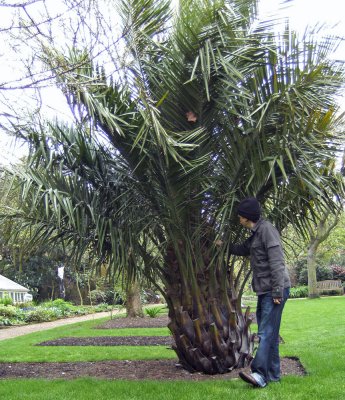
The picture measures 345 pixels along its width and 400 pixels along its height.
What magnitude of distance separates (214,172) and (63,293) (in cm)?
2894

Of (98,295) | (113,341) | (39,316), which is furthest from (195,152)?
(98,295)

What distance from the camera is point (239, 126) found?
5.56m

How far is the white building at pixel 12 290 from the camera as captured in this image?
25.0 metres

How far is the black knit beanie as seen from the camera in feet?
16.3

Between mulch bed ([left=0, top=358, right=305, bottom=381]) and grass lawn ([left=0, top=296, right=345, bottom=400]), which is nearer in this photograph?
grass lawn ([left=0, top=296, right=345, bottom=400])

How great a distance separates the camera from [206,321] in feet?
18.5

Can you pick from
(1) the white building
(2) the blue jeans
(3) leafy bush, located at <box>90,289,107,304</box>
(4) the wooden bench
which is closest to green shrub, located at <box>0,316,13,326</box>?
(3) leafy bush, located at <box>90,289,107,304</box>

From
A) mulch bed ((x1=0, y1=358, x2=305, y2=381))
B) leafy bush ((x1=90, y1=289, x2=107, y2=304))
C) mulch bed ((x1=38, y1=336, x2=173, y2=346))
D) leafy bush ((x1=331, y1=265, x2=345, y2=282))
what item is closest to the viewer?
mulch bed ((x1=0, y1=358, x2=305, y2=381))

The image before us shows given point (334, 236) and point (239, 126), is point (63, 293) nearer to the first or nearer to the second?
point (334, 236)

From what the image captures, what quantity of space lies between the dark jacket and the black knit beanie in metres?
0.13

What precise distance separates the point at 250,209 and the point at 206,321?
144 cm

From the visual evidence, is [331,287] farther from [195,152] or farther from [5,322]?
[195,152]

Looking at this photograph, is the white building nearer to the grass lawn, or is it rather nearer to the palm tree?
the grass lawn

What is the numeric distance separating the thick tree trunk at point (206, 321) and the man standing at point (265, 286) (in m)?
0.68
